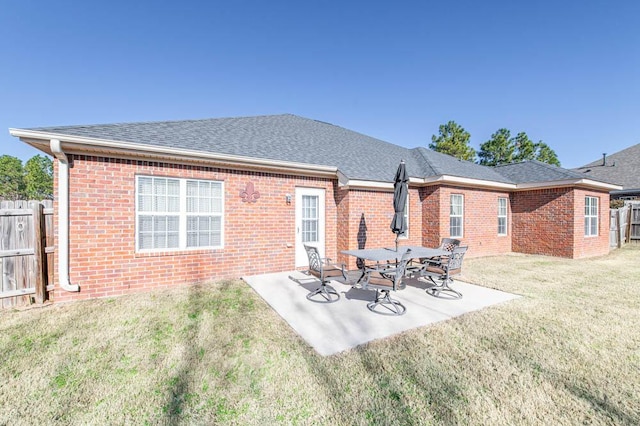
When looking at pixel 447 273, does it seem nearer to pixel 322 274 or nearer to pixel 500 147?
pixel 322 274

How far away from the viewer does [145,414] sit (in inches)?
101

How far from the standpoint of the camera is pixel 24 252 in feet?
17.7

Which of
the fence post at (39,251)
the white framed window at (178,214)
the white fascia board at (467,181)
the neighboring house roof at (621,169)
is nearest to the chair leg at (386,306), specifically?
the white framed window at (178,214)

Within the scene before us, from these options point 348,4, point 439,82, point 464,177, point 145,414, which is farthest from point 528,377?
point 439,82

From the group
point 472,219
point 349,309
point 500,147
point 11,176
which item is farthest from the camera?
point 11,176

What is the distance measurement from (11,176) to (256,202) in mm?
78902

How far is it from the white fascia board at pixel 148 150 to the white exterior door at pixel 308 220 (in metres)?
0.90

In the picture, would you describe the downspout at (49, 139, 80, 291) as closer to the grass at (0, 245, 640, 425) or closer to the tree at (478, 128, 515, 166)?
the grass at (0, 245, 640, 425)

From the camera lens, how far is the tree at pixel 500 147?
111ft

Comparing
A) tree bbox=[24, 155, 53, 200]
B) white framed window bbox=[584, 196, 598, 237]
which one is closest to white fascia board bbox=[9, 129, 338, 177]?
white framed window bbox=[584, 196, 598, 237]

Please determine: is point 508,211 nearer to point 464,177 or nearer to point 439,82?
point 464,177

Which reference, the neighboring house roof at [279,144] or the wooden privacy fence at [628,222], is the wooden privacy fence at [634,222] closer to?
the wooden privacy fence at [628,222]

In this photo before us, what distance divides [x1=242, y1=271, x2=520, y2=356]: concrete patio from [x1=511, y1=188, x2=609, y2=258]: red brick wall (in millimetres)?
7916

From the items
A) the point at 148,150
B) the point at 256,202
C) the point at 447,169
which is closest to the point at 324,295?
the point at 256,202
